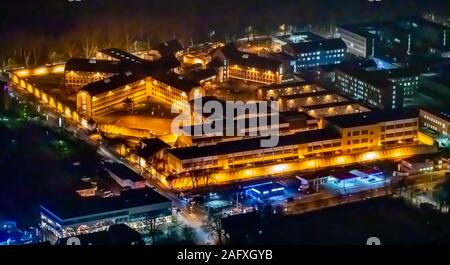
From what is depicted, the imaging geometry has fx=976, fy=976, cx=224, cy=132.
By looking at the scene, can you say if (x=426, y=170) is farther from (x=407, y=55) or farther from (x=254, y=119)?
(x=407, y=55)

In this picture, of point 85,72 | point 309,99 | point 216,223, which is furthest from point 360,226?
point 85,72

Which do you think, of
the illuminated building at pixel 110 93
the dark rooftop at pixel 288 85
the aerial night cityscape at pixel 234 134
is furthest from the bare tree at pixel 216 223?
the dark rooftop at pixel 288 85

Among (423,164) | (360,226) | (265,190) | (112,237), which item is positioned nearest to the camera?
(112,237)

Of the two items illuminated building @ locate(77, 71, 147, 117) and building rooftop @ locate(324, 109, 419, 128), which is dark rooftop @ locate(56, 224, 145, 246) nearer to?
building rooftop @ locate(324, 109, 419, 128)

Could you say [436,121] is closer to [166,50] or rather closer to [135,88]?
[135,88]
